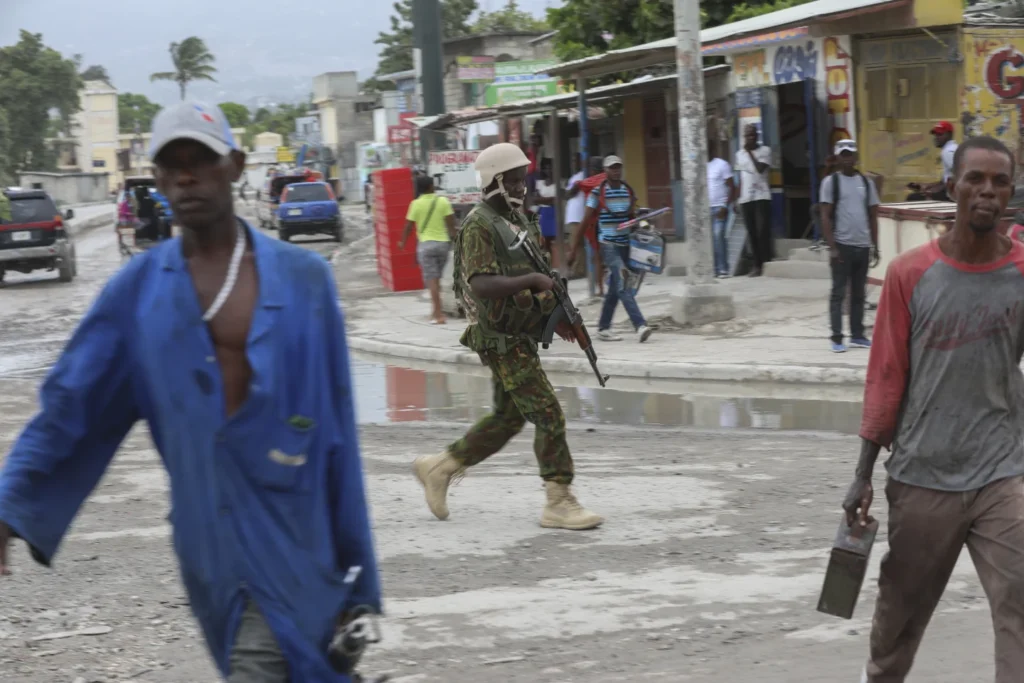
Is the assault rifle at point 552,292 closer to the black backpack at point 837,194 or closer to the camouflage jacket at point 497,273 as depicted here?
the camouflage jacket at point 497,273

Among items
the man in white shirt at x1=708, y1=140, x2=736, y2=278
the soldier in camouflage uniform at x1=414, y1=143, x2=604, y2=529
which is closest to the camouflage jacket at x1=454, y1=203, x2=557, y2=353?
the soldier in camouflage uniform at x1=414, y1=143, x2=604, y2=529

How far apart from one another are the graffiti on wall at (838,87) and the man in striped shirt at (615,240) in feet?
14.4

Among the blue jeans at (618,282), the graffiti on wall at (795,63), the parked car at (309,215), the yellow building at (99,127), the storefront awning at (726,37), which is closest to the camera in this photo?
the blue jeans at (618,282)

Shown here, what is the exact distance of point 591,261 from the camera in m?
17.6

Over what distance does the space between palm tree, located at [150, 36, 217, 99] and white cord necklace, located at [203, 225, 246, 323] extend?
150 m

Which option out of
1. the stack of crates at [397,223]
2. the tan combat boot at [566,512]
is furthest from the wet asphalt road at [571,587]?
the stack of crates at [397,223]

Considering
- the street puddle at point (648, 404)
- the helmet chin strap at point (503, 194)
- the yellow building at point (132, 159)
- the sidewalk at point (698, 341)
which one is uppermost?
the yellow building at point (132, 159)

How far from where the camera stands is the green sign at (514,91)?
94.7 feet

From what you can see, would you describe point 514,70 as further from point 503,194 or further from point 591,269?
point 503,194

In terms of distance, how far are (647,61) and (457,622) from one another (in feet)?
39.8

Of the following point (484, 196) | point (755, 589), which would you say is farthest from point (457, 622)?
point (484, 196)

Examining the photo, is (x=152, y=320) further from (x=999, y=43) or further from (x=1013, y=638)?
(x=999, y=43)

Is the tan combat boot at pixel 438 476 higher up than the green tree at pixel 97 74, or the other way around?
the green tree at pixel 97 74

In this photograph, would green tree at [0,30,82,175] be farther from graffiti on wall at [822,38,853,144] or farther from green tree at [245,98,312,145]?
green tree at [245,98,312,145]
